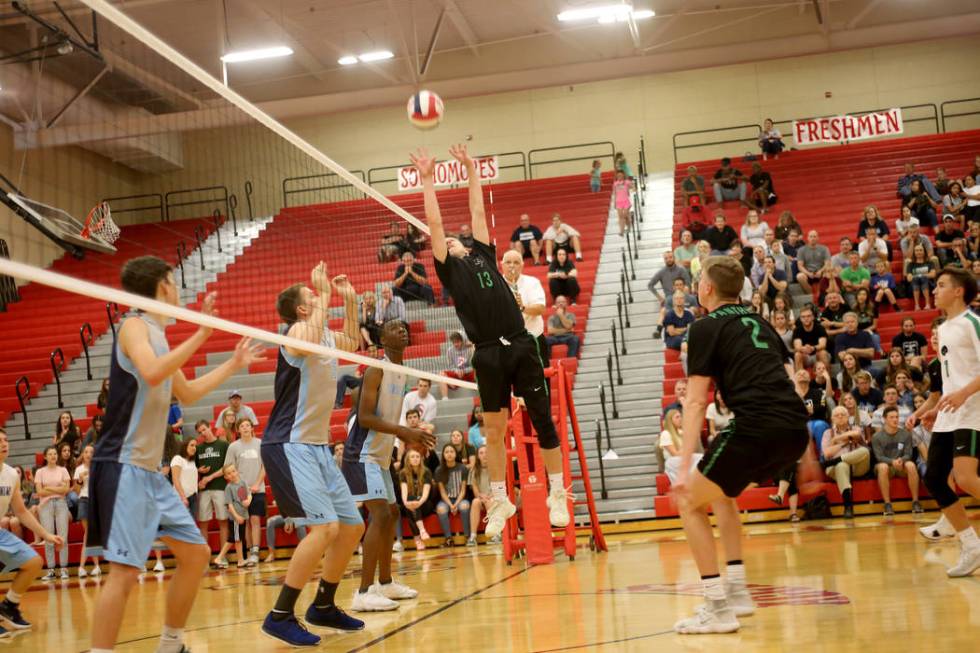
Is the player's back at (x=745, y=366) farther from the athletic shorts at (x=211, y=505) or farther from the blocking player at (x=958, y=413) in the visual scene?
the athletic shorts at (x=211, y=505)

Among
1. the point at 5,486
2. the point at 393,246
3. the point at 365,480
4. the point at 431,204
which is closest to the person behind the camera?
the point at 431,204

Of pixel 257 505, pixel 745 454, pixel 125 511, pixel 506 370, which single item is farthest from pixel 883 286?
pixel 125 511

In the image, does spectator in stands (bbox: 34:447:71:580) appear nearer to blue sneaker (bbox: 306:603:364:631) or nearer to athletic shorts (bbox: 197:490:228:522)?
athletic shorts (bbox: 197:490:228:522)

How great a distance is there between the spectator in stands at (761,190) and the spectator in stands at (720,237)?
13.6 ft

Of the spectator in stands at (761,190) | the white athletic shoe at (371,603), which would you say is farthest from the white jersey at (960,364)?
the spectator in stands at (761,190)

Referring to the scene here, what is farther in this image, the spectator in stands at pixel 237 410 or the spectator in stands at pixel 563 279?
the spectator in stands at pixel 563 279

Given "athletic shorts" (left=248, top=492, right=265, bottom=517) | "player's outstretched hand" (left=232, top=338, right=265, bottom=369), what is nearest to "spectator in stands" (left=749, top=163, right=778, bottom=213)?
"athletic shorts" (left=248, top=492, right=265, bottom=517)

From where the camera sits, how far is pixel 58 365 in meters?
21.6

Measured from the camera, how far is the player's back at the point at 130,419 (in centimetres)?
525

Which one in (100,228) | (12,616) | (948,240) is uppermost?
(948,240)

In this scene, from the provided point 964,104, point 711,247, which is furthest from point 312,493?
point 964,104

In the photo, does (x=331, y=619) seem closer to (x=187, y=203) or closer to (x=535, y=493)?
(x=535, y=493)

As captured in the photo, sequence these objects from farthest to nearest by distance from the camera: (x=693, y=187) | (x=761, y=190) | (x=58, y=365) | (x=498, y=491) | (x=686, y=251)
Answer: (x=693, y=187) → (x=761, y=190) → (x=58, y=365) → (x=686, y=251) → (x=498, y=491)

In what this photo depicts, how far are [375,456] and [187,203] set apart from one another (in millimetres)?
20632
